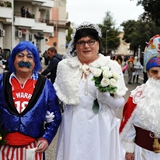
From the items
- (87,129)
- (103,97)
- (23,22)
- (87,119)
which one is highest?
(23,22)

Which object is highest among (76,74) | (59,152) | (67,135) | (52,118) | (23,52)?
(23,52)

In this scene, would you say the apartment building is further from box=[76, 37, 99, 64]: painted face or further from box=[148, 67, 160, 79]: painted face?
box=[148, 67, 160, 79]: painted face

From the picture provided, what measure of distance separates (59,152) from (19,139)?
0.60 metres

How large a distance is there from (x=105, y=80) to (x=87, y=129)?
65 cm

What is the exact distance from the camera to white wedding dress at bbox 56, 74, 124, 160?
306cm

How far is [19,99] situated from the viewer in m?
2.82

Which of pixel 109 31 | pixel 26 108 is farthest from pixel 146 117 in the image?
pixel 109 31

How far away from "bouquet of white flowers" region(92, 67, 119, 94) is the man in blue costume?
538mm

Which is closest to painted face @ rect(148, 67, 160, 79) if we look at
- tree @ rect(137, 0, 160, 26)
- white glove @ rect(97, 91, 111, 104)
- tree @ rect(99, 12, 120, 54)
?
white glove @ rect(97, 91, 111, 104)

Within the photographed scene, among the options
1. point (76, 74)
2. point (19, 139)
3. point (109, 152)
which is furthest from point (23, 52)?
point (109, 152)

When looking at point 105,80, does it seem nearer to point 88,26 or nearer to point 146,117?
point 146,117

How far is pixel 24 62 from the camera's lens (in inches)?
113

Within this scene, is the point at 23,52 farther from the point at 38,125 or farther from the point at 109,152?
the point at 109,152

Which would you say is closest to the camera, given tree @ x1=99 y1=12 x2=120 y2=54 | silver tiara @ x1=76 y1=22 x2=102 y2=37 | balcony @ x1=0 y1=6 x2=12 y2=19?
silver tiara @ x1=76 y1=22 x2=102 y2=37
